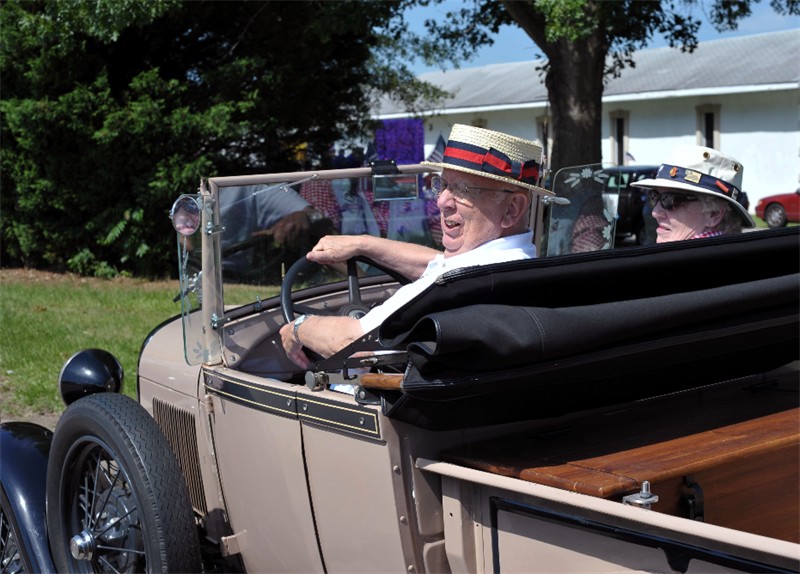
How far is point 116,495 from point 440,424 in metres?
1.25

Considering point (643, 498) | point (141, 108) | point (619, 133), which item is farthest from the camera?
point (619, 133)

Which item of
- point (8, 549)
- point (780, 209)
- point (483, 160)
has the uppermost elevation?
point (483, 160)

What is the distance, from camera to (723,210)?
326 cm

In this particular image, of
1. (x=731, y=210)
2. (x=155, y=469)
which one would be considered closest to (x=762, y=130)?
(x=731, y=210)

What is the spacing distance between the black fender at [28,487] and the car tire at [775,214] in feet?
A: 69.4

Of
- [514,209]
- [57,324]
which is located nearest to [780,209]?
[57,324]

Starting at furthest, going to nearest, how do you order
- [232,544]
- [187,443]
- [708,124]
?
1. [708,124]
2. [187,443]
3. [232,544]

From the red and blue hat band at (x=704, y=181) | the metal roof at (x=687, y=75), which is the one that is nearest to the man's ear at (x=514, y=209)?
the red and blue hat band at (x=704, y=181)

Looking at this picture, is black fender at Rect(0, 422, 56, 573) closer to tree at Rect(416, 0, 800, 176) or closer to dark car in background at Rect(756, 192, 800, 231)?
tree at Rect(416, 0, 800, 176)

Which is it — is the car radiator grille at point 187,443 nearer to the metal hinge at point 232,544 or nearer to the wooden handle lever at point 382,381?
the metal hinge at point 232,544

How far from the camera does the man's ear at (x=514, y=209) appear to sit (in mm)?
2674

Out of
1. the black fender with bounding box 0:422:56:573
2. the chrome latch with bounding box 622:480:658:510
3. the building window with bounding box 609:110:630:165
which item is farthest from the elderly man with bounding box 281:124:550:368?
the building window with bounding box 609:110:630:165

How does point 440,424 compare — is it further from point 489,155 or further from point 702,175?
point 702,175

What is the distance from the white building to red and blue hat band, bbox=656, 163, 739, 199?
2007 cm
